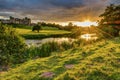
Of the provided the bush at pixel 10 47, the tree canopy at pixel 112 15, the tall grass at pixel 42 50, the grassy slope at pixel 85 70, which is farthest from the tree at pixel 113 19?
the grassy slope at pixel 85 70

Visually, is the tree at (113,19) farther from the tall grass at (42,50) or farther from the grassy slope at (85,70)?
the grassy slope at (85,70)

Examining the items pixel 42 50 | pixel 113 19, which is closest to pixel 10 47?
pixel 42 50

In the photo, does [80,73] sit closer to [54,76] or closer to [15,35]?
[54,76]

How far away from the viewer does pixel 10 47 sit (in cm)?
2300

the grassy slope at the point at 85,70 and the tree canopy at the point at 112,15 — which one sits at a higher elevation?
the tree canopy at the point at 112,15

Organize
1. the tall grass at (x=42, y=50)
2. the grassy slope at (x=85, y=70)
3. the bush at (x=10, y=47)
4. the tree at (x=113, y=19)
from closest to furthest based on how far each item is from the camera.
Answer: the grassy slope at (x=85, y=70) < the bush at (x=10, y=47) < the tall grass at (x=42, y=50) < the tree at (x=113, y=19)

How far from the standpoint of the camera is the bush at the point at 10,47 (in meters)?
21.9

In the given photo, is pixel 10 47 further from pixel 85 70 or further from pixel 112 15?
pixel 112 15

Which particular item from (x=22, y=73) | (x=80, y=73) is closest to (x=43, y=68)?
(x=22, y=73)

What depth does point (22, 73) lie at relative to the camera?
13.8 meters

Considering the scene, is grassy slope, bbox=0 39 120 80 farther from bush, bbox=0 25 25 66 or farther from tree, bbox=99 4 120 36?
tree, bbox=99 4 120 36

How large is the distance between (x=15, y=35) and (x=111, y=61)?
41.7 ft

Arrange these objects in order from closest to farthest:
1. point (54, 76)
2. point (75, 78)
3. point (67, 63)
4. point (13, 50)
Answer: point (75, 78) < point (54, 76) < point (67, 63) < point (13, 50)

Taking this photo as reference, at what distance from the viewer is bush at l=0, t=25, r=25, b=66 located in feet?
71.8
